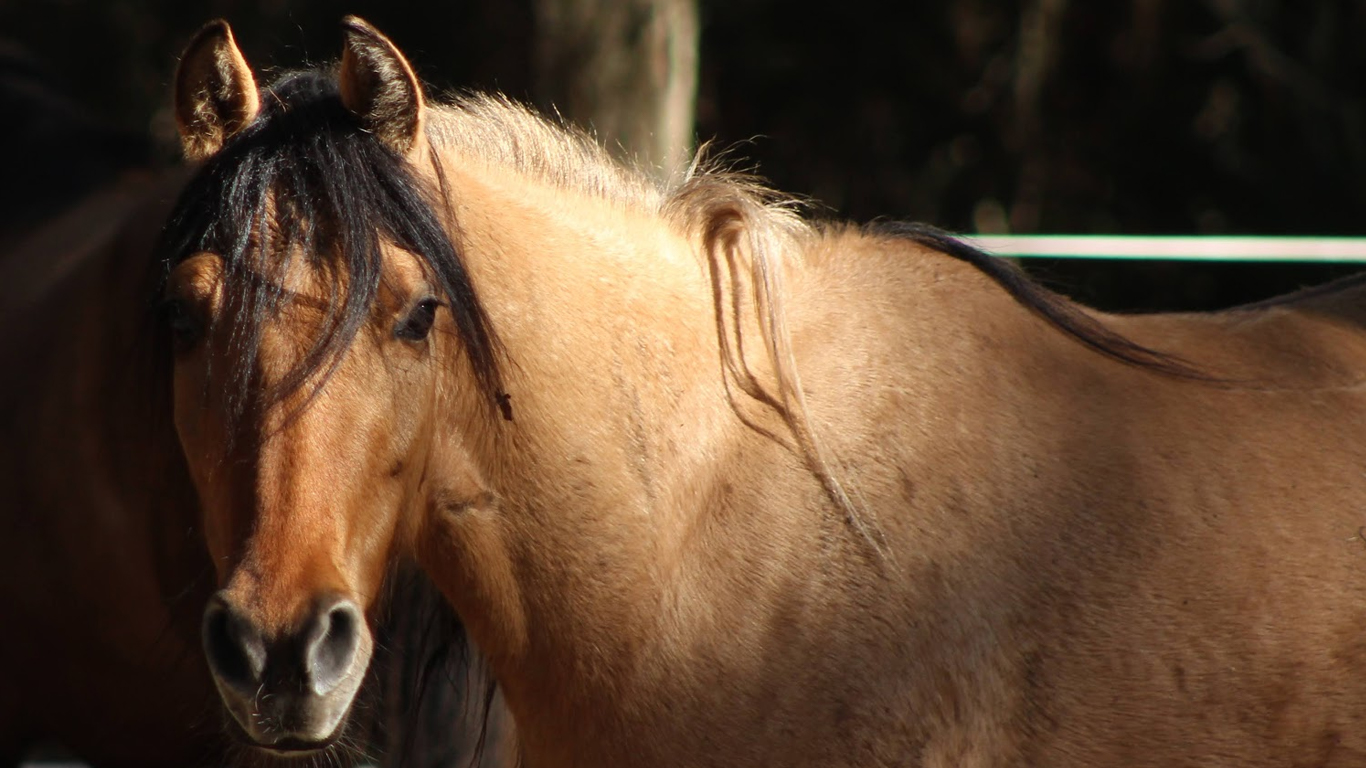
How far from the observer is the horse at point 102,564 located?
270 cm

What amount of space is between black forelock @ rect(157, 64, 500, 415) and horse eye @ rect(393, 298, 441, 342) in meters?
0.03

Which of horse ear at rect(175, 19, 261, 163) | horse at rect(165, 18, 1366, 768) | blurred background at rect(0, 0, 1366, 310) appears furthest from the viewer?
blurred background at rect(0, 0, 1366, 310)

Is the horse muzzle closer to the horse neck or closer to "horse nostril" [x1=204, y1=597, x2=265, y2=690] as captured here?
"horse nostril" [x1=204, y1=597, x2=265, y2=690]

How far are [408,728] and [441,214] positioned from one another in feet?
3.47

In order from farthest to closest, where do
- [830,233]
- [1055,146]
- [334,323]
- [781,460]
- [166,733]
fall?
[1055,146], [166,733], [830,233], [781,460], [334,323]

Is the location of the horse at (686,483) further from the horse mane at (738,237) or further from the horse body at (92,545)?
the horse body at (92,545)

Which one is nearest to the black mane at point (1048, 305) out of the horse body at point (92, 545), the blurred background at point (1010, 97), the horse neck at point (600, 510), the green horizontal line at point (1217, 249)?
the horse neck at point (600, 510)

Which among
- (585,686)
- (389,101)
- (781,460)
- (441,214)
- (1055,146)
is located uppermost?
(1055,146)

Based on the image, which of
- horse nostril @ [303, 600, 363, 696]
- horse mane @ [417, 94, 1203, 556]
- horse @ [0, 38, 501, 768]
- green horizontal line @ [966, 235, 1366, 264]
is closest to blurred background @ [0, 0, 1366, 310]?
green horizontal line @ [966, 235, 1366, 264]

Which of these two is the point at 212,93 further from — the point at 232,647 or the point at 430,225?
the point at 232,647

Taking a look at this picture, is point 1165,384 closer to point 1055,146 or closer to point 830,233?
point 830,233

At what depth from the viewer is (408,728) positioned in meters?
2.43

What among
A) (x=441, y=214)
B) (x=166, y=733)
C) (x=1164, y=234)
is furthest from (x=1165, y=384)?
(x=1164, y=234)

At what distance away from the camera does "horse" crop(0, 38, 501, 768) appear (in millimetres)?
2703
